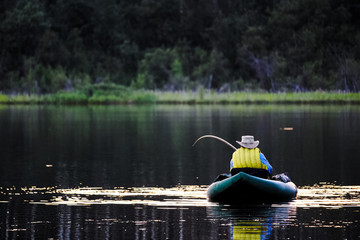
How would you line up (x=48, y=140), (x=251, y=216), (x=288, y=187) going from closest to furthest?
(x=251, y=216) → (x=288, y=187) → (x=48, y=140)

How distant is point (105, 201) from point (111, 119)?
31.8 metres

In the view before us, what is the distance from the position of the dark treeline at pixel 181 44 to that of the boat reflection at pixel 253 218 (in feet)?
189

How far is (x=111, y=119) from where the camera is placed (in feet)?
161

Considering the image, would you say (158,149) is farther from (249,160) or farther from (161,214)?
(161,214)

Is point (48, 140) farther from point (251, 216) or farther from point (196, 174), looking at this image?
point (251, 216)

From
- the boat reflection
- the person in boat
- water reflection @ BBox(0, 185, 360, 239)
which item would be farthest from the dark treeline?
the boat reflection

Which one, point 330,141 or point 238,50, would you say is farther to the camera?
point 238,50

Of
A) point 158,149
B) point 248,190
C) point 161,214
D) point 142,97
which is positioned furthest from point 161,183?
point 142,97

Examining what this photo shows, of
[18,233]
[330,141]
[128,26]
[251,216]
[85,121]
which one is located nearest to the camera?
[18,233]

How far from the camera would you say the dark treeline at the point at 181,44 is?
7956cm

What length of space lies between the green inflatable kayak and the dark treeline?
186 feet

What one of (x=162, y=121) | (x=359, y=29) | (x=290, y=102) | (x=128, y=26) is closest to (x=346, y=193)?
(x=162, y=121)

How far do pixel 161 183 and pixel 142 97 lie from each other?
179ft

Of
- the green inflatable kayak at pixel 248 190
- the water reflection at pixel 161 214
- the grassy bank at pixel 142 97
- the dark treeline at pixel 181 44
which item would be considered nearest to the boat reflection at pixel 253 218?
the water reflection at pixel 161 214
